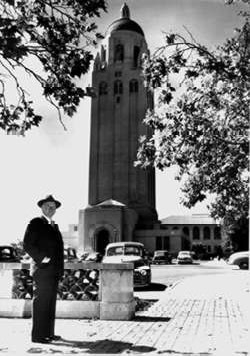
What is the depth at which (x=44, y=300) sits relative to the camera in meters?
7.97

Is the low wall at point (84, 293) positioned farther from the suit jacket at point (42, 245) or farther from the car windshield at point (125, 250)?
the car windshield at point (125, 250)

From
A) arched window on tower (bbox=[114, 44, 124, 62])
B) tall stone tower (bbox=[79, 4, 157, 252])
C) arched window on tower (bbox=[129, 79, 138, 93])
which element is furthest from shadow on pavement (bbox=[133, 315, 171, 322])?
arched window on tower (bbox=[114, 44, 124, 62])

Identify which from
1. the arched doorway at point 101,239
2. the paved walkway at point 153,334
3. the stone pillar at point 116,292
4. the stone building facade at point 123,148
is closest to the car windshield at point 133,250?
the paved walkway at point 153,334

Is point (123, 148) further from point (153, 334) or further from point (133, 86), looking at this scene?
point (153, 334)

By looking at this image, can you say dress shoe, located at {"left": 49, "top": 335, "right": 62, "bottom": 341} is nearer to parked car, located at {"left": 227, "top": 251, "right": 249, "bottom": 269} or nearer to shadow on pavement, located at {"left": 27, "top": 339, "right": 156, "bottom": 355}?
shadow on pavement, located at {"left": 27, "top": 339, "right": 156, "bottom": 355}

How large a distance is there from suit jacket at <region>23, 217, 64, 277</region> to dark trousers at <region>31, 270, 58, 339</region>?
0.10 m

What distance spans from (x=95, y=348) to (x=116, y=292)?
3372 mm

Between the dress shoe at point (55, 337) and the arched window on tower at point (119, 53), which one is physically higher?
the arched window on tower at point (119, 53)

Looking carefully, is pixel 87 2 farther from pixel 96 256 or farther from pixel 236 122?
pixel 96 256

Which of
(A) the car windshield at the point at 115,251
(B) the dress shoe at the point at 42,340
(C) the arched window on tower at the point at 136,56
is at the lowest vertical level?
(B) the dress shoe at the point at 42,340

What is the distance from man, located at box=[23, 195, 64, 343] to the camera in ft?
25.8

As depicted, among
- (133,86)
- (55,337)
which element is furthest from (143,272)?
(133,86)

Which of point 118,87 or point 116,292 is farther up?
point 118,87

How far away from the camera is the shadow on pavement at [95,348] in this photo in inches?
271
